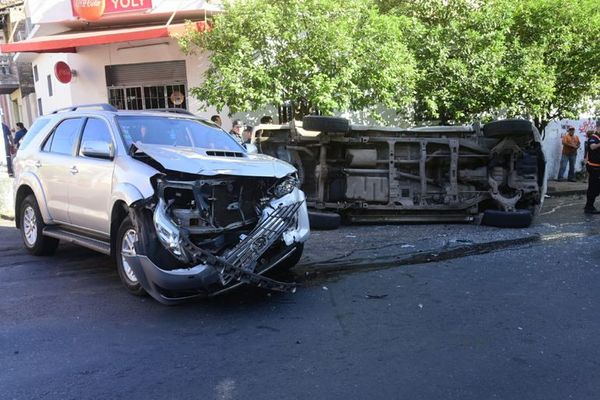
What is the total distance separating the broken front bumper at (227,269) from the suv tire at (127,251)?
0.39m

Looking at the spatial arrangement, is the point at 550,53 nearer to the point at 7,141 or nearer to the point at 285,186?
the point at 285,186

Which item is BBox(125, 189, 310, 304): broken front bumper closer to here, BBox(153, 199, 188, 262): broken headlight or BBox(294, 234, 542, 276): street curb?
BBox(153, 199, 188, 262): broken headlight

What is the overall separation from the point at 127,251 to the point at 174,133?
5.33 feet

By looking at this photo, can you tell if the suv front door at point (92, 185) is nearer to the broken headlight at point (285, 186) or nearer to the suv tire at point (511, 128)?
the broken headlight at point (285, 186)

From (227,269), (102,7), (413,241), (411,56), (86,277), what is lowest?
(413,241)

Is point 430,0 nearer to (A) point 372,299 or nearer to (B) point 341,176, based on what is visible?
(B) point 341,176

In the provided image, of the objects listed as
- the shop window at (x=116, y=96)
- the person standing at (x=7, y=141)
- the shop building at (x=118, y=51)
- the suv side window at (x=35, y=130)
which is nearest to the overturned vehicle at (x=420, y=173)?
the suv side window at (x=35, y=130)

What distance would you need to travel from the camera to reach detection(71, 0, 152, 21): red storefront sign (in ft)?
49.6

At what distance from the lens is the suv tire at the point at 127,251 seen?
536 cm

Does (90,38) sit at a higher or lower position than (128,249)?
higher

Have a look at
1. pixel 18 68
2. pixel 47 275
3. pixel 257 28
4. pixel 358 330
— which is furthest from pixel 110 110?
pixel 18 68

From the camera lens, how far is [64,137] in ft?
22.6

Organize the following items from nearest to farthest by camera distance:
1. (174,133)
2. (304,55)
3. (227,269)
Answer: (227,269) < (174,133) < (304,55)

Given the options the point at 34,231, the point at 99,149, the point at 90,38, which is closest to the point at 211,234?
the point at 99,149
